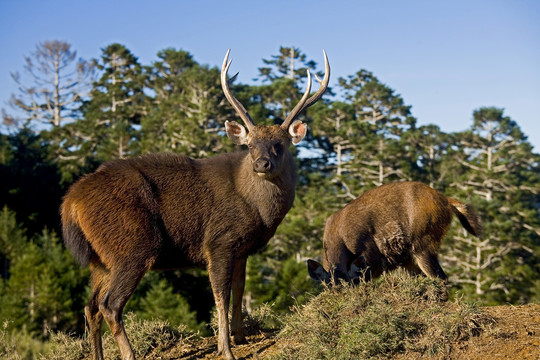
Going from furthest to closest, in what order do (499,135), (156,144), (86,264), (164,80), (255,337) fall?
1. (164,80)
2. (499,135)
3. (156,144)
4. (255,337)
5. (86,264)

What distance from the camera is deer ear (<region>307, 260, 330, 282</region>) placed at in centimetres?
797

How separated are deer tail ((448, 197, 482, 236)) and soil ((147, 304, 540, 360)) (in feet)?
5.23

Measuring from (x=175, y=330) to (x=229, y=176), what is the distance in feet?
6.92

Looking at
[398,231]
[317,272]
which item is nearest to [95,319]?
[317,272]

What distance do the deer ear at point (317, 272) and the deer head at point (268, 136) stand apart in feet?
5.68

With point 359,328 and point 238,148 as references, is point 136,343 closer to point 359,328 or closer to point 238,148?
point 359,328

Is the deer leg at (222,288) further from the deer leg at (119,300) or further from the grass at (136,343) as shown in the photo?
the grass at (136,343)

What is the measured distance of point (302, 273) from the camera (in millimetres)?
29234

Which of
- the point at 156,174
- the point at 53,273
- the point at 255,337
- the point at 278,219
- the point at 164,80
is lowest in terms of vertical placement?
Result: the point at 53,273

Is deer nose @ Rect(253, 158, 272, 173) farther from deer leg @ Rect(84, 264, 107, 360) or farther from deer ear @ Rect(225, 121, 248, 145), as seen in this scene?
deer leg @ Rect(84, 264, 107, 360)

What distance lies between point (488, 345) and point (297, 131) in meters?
3.24

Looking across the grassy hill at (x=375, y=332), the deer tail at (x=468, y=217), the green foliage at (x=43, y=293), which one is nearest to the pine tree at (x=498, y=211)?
the green foliage at (x=43, y=293)

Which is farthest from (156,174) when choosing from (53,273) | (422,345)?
(53,273)

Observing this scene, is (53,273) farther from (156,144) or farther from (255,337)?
(255,337)
